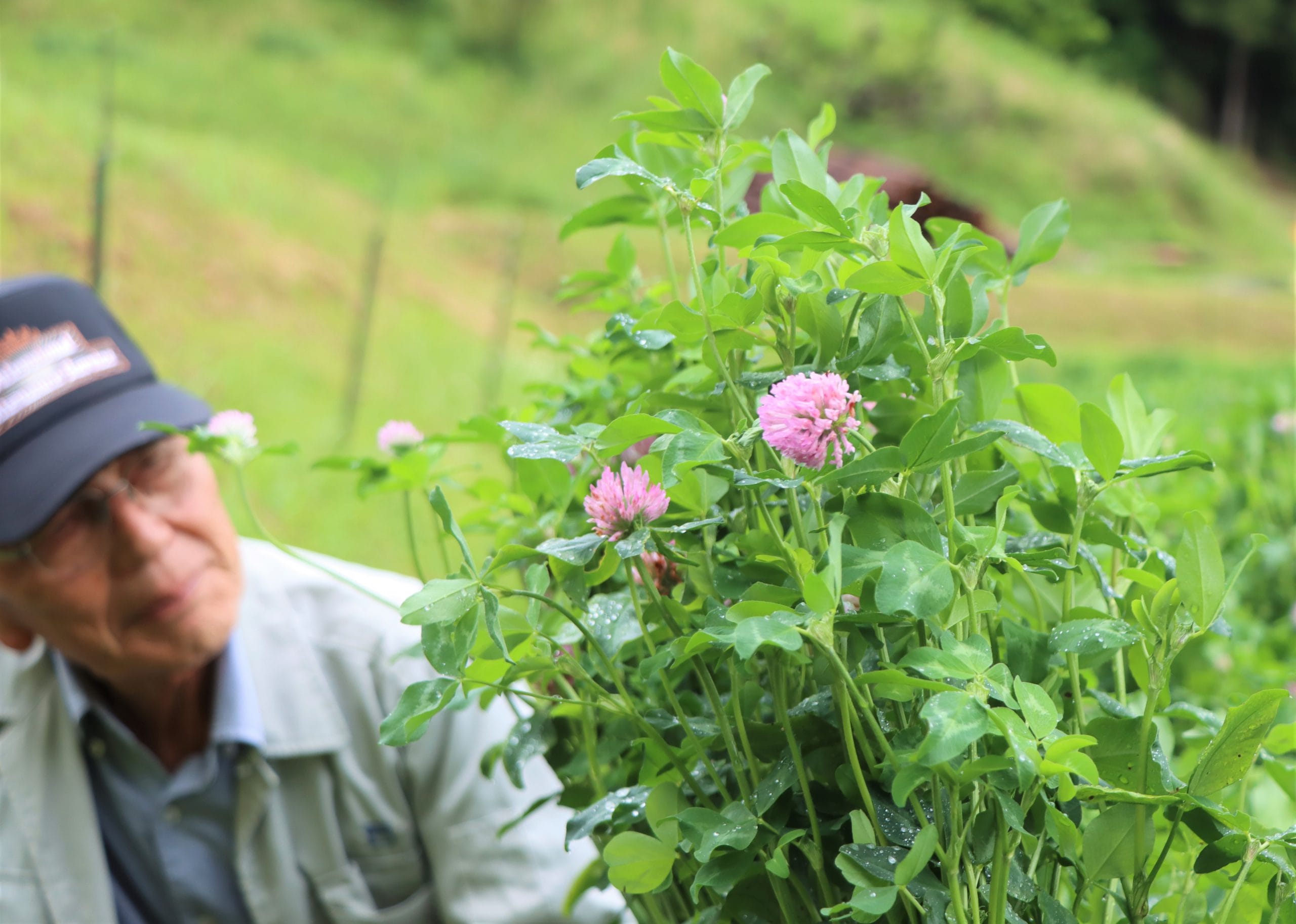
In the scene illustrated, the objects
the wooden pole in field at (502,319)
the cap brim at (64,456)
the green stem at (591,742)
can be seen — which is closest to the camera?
the green stem at (591,742)

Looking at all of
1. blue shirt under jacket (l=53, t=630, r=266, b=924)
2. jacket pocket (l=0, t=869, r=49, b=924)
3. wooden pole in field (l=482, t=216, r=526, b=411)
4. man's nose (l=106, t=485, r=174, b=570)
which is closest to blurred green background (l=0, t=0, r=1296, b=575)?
wooden pole in field (l=482, t=216, r=526, b=411)

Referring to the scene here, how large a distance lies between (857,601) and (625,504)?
2.6 inches

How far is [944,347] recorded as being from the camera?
0.86 ft

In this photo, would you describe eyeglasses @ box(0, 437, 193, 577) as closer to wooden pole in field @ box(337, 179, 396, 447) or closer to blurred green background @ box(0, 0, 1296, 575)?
blurred green background @ box(0, 0, 1296, 575)

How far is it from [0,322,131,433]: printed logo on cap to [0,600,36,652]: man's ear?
143 mm

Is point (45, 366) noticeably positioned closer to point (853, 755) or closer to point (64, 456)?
point (64, 456)

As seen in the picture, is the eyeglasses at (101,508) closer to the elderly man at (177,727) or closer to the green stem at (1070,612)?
the elderly man at (177,727)

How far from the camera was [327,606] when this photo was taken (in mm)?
923

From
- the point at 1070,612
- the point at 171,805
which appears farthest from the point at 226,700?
the point at 1070,612

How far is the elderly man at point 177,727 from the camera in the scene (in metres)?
0.74

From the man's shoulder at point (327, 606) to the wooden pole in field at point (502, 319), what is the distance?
1161 mm

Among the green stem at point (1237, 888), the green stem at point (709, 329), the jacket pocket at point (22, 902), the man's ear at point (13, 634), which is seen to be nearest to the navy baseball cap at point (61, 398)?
the man's ear at point (13, 634)

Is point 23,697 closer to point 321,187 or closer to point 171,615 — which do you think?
point 171,615

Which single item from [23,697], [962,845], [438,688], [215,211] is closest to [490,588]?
[438,688]
